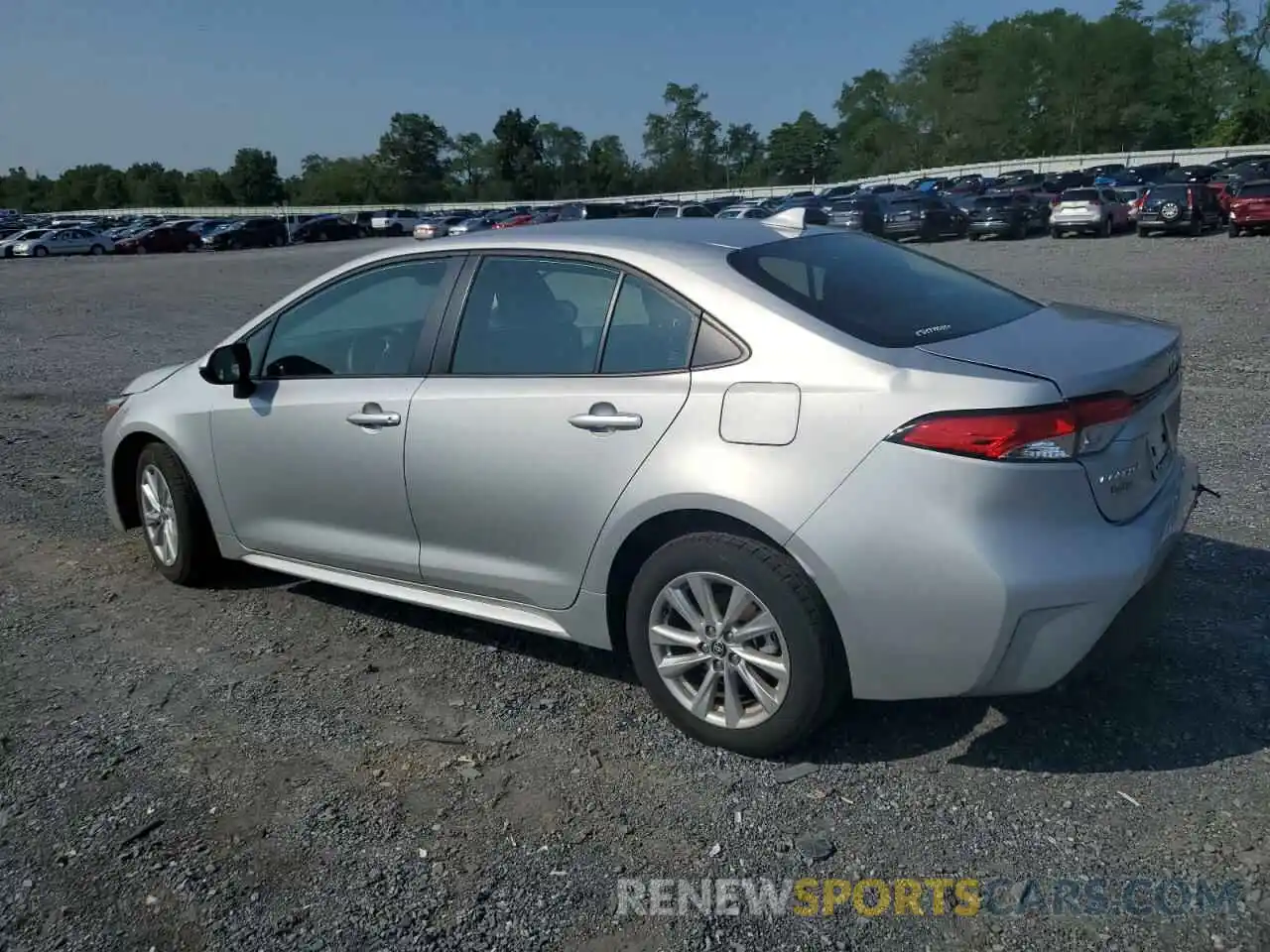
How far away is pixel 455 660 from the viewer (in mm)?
4441

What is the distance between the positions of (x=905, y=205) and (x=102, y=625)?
34.1m

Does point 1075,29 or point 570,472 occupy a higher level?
point 1075,29

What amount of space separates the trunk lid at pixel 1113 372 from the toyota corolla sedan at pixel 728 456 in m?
0.01

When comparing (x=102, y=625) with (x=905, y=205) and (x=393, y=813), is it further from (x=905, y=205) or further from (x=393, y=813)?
(x=905, y=205)

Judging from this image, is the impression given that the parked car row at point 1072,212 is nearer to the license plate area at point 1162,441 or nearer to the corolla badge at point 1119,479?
the license plate area at point 1162,441

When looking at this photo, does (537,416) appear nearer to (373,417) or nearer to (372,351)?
A: (373,417)

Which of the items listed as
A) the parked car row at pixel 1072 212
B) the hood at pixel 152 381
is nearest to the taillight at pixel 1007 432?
the hood at pixel 152 381

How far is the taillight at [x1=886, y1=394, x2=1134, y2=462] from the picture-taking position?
3.06 meters

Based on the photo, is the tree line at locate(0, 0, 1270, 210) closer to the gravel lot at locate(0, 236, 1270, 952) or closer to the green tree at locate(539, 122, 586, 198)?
the green tree at locate(539, 122, 586, 198)

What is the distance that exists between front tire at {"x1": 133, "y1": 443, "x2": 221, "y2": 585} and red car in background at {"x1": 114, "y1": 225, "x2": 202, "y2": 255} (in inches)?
2028

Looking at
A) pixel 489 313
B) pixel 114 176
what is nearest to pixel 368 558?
pixel 489 313

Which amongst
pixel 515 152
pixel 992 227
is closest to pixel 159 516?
pixel 992 227

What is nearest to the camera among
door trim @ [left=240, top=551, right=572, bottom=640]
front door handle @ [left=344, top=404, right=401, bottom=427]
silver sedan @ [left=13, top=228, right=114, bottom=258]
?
door trim @ [left=240, top=551, right=572, bottom=640]

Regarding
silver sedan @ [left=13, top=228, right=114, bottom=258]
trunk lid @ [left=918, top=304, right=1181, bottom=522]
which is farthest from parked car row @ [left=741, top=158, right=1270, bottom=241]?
silver sedan @ [left=13, top=228, right=114, bottom=258]
